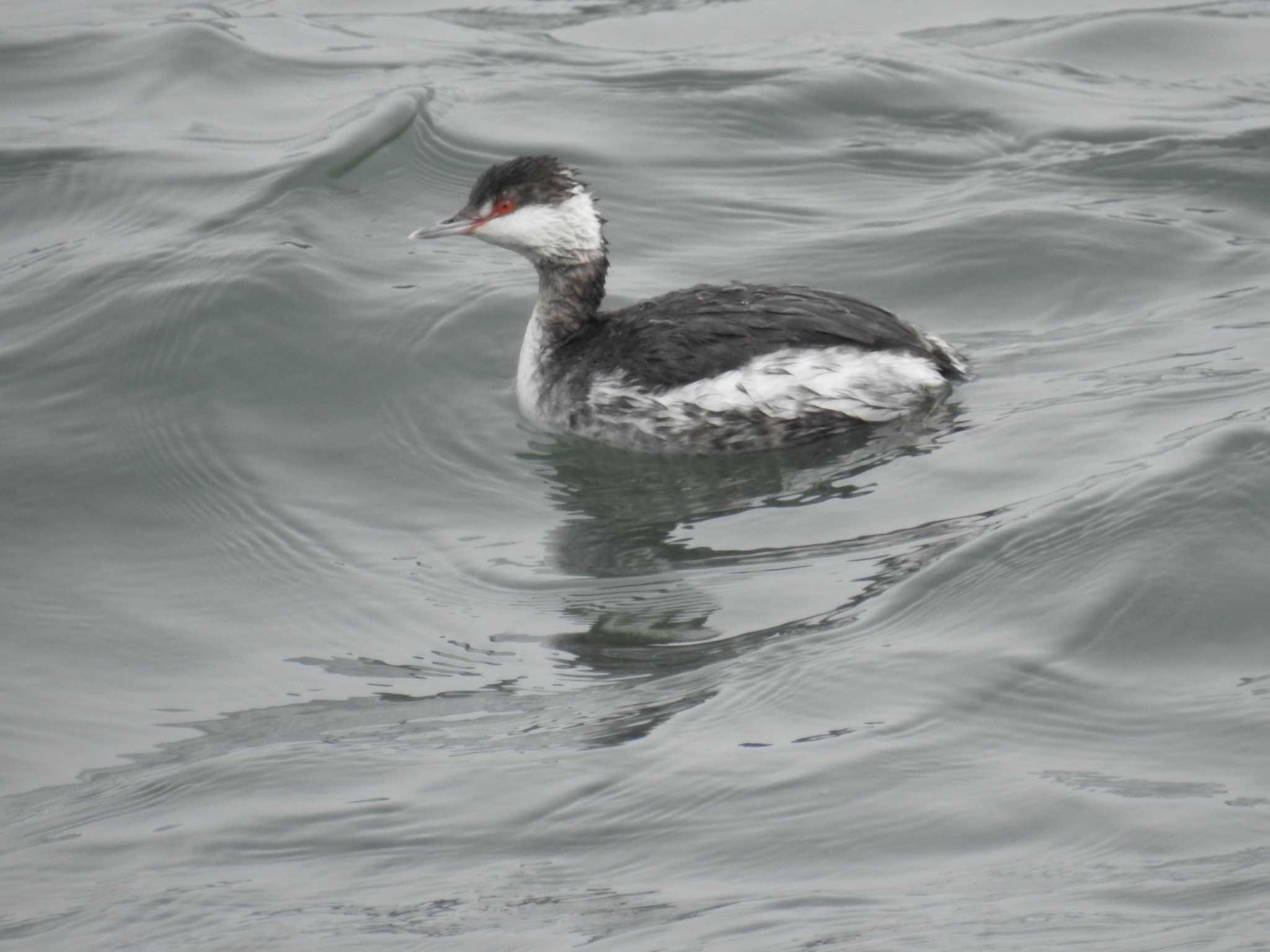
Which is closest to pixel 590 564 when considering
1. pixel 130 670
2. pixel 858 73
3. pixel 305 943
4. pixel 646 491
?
pixel 646 491

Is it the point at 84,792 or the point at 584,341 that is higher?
the point at 584,341

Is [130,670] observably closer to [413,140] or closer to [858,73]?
[413,140]

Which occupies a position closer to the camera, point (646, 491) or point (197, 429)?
point (646, 491)

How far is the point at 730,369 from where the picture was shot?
798 centimetres

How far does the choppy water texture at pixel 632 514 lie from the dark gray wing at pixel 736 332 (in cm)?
38

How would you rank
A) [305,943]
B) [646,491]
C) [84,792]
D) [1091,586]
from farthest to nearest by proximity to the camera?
[646,491] → [1091,586] → [84,792] → [305,943]

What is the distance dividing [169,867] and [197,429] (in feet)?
12.1

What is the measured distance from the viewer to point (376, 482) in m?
7.98

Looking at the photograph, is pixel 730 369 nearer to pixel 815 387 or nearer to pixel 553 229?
pixel 815 387

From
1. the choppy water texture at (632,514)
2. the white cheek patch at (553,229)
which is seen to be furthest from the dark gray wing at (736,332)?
the white cheek patch at (553,229)

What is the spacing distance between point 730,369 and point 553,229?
124 cm

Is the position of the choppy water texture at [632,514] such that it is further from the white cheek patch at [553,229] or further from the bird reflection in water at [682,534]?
the white cheek patch at [553,229]

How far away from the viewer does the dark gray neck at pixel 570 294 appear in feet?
28.6

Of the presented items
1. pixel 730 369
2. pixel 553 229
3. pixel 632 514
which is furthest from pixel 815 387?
pixel 553 229
